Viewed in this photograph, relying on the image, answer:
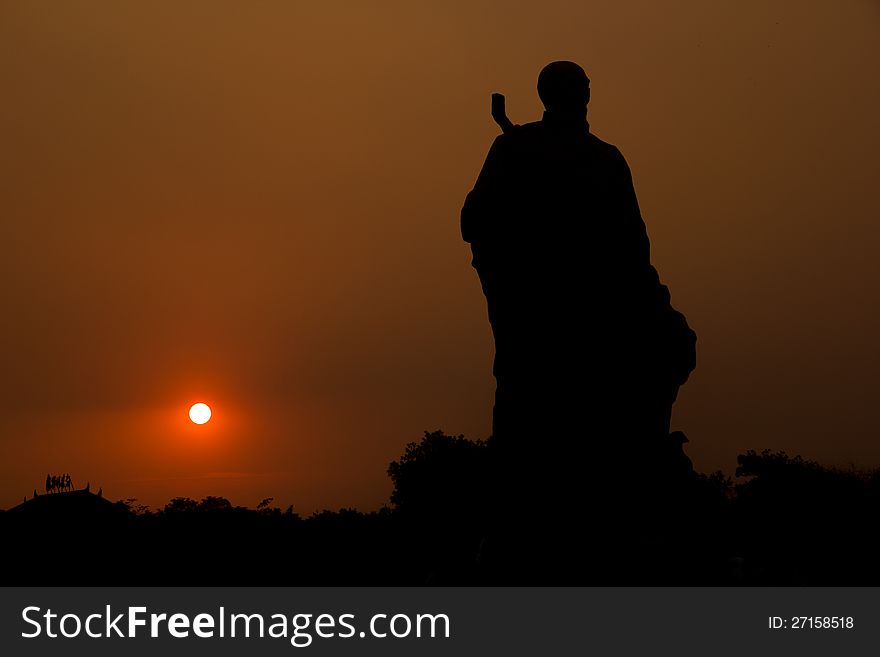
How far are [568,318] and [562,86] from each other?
6.59 feet

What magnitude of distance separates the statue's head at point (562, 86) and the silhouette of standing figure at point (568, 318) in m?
0.01

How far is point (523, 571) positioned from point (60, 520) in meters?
12.0

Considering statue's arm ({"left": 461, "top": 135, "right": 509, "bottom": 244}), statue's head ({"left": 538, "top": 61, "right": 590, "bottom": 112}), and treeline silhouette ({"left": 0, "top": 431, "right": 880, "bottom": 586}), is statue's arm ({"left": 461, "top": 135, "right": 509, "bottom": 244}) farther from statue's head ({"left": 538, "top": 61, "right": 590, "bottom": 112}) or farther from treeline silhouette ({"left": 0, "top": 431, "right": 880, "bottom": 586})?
treeline silhouette ({"left": 0, "top": 431, "right": 880, "bottom": 586})

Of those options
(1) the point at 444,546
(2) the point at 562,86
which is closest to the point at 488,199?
(2) the point at 562,86

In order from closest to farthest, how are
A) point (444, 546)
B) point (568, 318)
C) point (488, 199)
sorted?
point (568, 318) → point (488, 199) → point (444, 546)

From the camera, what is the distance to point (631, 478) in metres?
9.95

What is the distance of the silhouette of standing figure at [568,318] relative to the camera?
995 centimetres

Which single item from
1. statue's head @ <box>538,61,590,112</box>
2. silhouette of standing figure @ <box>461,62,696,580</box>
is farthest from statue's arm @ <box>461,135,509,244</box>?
statue's head @ <box>538,61,590,112</box>

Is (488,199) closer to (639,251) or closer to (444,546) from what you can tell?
(639,251)

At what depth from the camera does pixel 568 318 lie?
10.2 m

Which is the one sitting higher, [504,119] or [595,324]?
[504,119]

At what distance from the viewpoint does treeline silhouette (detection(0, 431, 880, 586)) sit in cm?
973

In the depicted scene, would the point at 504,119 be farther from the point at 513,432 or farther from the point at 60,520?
the point at 60,520
